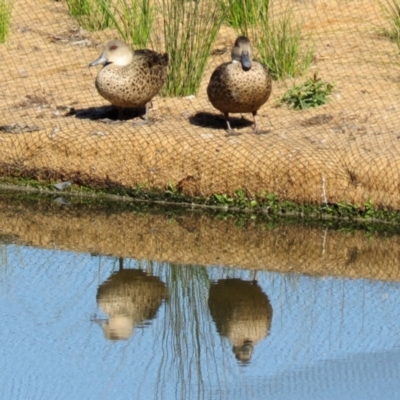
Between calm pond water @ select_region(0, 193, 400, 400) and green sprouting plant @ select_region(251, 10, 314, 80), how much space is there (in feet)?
9.77

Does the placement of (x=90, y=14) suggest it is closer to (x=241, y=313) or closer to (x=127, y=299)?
(x=127, y=299)

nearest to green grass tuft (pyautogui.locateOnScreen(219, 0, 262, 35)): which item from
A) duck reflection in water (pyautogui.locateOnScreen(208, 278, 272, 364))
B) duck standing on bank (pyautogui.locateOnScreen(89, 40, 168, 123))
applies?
duck standing on bank (pyautogui.locateOnScreen(89, 40, 168, 123))

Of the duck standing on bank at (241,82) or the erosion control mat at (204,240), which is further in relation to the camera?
the duck standing on bank at (241,82)

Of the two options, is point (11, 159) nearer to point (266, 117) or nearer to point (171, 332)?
point (266, 117)

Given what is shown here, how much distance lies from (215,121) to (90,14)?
323 centimetres

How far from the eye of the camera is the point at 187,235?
863 centimetres

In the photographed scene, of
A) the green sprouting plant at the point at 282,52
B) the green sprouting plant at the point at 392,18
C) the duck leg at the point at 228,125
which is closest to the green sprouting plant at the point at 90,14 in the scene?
the green sprouting plant at the point at 282,52

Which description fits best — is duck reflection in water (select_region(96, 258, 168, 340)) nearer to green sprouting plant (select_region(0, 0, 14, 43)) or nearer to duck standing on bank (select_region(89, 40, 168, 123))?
duck standing on bank (select_region(89, 40, 168, 123))

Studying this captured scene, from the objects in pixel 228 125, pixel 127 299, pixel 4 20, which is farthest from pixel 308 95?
pixel 127 299

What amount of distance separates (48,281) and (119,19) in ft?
18.7

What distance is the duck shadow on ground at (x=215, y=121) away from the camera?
10.1m

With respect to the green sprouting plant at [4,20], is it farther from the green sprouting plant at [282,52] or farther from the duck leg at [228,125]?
the duck leg at [228,125]

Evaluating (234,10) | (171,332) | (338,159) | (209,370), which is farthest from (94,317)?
(234,10)

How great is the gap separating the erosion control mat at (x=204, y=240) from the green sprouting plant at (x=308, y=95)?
1820 mm
